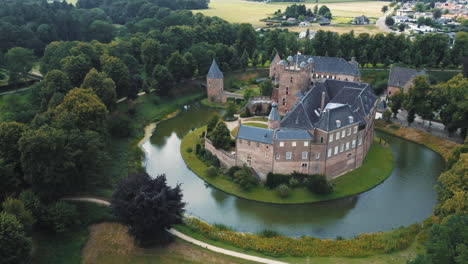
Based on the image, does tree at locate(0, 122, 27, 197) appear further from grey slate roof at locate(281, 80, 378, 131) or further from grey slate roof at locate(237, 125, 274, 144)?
grey slate roof at locate(281, 80, 378, 131)

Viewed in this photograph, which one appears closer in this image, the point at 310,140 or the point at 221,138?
the point at 310,140

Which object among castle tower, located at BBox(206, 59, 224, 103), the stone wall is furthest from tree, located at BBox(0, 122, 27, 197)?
castle tower, located at BBox(206, 59, 224, 103)

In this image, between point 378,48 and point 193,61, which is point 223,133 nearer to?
point 193,61

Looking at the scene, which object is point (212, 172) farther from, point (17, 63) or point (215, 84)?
point (17, 63)

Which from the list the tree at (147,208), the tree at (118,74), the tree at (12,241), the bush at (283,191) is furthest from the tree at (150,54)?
the tree at (12,241)

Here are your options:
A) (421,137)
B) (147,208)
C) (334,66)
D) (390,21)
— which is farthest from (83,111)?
(390,21)

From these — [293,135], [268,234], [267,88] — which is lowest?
[268,234]

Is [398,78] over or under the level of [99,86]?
under
